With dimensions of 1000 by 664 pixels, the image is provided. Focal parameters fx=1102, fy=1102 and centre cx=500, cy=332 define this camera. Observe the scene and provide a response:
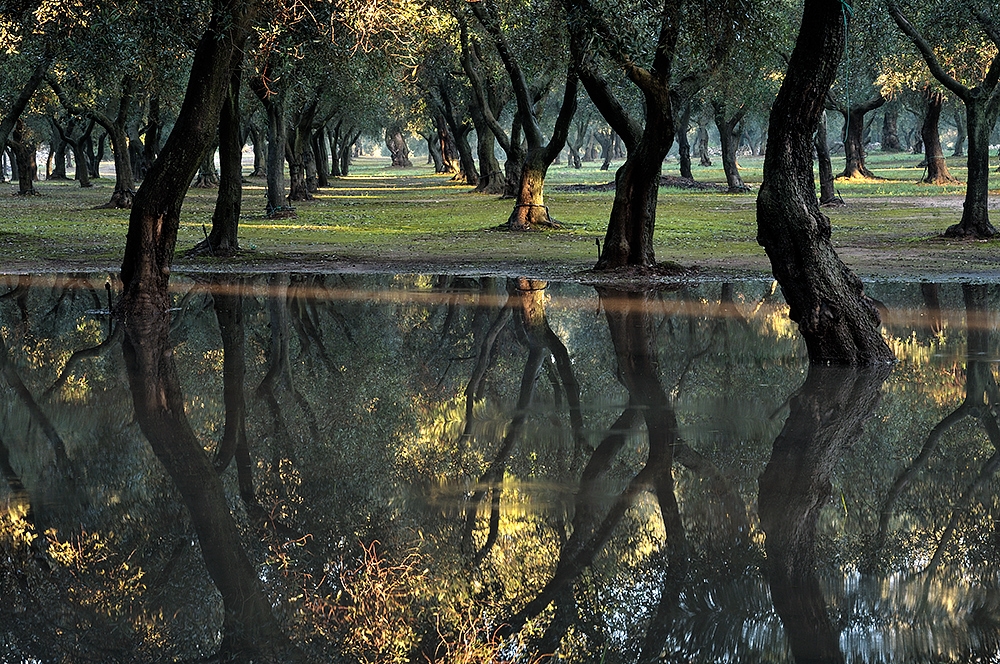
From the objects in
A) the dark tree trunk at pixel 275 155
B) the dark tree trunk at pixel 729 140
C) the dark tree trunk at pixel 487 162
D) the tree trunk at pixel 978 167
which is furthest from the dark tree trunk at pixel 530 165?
the dark tree trunk at pixel 729 140

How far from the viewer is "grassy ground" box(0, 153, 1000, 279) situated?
20312 millimetres

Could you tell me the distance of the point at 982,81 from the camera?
2266 centimetres

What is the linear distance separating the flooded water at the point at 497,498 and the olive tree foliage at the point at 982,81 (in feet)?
35.3

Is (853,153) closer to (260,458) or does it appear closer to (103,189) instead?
(103,189)

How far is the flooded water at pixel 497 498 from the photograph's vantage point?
16.6ft

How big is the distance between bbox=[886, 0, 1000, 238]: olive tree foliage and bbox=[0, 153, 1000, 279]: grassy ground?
964 mm

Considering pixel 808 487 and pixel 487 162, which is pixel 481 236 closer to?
pixel 808 487

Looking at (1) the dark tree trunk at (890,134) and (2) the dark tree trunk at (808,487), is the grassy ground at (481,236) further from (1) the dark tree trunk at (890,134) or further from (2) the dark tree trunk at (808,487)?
(1) the dark tree trunk at (890,134)

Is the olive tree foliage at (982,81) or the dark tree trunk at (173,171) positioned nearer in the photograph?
the dark tree trunk at (173,171)

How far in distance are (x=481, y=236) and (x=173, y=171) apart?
40.3ft

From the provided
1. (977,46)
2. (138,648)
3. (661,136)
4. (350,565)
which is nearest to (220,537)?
(350,565)

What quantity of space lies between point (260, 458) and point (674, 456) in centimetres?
299

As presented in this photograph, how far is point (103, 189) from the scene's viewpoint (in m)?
54.5

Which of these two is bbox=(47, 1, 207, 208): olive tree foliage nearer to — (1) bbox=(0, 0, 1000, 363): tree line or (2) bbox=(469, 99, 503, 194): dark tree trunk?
(1) bbox=(0, 0, 1000, 363): tree line
